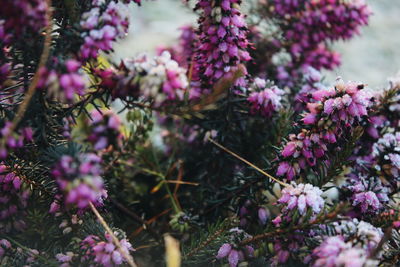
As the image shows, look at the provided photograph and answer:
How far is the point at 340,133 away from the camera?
117cm

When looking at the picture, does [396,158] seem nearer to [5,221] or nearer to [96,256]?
[96,256]

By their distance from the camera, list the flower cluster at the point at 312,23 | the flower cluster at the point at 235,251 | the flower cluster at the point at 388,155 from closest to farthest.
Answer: the flower cluster at the point at 235,251 < the flower cluster at the point at 388,155 < the flower cluster at the point at 312,23

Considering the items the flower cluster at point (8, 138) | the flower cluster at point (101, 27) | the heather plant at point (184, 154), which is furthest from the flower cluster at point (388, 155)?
the flower cluster at point (8, 138)

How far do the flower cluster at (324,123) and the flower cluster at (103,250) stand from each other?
1.43 ft

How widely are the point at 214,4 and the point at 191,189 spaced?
702mm

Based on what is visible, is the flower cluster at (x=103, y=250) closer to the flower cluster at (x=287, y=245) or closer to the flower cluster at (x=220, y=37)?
the flower cluster at (x=287, y=245)

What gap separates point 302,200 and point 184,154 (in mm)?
740

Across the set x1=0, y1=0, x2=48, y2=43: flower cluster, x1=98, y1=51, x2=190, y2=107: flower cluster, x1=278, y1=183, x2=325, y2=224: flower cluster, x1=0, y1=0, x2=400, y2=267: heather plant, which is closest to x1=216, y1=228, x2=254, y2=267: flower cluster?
x1=0, y1=0, x2=400, y2=267: heather plant

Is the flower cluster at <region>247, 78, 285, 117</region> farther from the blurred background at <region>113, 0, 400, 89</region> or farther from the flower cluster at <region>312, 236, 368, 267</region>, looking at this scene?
the blurred background at <region>113, 0, 400, 89</region>

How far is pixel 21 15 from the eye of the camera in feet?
2.85

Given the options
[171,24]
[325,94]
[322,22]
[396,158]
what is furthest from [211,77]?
[171,24]

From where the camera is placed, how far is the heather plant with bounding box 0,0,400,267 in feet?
3.12

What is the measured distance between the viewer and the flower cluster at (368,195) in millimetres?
1234

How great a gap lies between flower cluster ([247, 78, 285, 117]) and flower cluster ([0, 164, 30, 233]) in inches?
26.4
